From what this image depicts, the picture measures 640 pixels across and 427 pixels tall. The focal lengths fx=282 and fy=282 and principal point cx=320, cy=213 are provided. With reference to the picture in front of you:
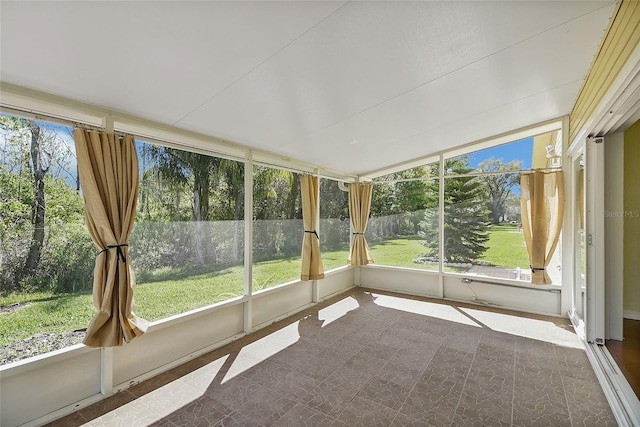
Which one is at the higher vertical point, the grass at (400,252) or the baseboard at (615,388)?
the grass at (400,252)

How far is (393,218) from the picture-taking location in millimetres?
5312

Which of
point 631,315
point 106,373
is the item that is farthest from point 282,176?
point 631,315

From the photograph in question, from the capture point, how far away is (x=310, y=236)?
4250mm

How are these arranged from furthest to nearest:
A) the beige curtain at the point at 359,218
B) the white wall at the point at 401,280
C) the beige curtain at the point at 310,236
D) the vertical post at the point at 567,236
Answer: the beige curtain at the point at 359,218 < the white wall at the point at 401,280 < the beige curtain at the point at 310,236 < the vertical post at the point at 567,236

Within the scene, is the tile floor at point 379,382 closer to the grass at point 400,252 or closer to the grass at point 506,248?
the grass at point 506,248

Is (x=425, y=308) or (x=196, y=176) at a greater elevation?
(x=196, y=176)

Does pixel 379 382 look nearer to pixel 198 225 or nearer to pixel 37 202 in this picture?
pixel 198 225

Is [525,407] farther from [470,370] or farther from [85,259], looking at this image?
[85,259]

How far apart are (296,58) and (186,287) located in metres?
2.37

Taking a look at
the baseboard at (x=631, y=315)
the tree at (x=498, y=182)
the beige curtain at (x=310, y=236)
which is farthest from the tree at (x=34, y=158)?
the baseboard at (x=631, y=315)

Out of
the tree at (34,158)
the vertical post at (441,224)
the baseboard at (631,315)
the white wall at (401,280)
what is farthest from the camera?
the white wall at (401,280)

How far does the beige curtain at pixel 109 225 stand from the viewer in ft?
6.69

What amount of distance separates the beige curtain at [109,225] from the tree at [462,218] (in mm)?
4353

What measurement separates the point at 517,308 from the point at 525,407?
8.13ft
